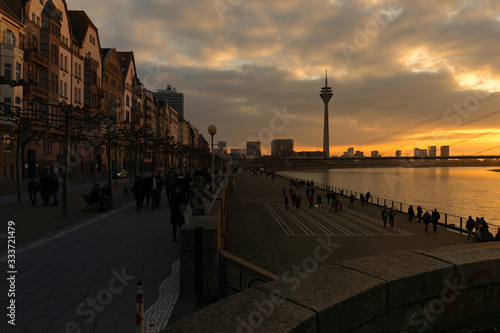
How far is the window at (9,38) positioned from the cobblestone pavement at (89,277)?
97.5ft

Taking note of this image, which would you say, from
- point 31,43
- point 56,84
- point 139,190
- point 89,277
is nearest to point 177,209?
point 89,277

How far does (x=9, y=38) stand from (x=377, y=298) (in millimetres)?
39692

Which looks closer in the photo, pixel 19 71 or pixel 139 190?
pixel 139 190

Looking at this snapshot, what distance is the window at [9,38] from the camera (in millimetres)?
30172

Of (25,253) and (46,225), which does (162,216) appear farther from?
(25,253)

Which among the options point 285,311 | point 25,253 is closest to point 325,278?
point 285,311

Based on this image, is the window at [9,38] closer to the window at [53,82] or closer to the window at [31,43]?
the window at [31,43]

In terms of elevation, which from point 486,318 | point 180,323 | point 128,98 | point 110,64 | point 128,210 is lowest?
point 128,210

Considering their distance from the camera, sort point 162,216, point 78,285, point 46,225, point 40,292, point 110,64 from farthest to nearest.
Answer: point 110,64, point 162,216, point 46,225, point 78,285, point 40,292

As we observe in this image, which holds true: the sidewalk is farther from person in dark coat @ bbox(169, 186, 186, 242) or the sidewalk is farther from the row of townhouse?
person in dark coat @ bbox(169, 186, 186, 242)

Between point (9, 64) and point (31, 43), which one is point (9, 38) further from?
point (31, 43)

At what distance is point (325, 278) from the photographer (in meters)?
2.59

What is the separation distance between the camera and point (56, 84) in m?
39.2

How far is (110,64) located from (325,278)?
214ft
